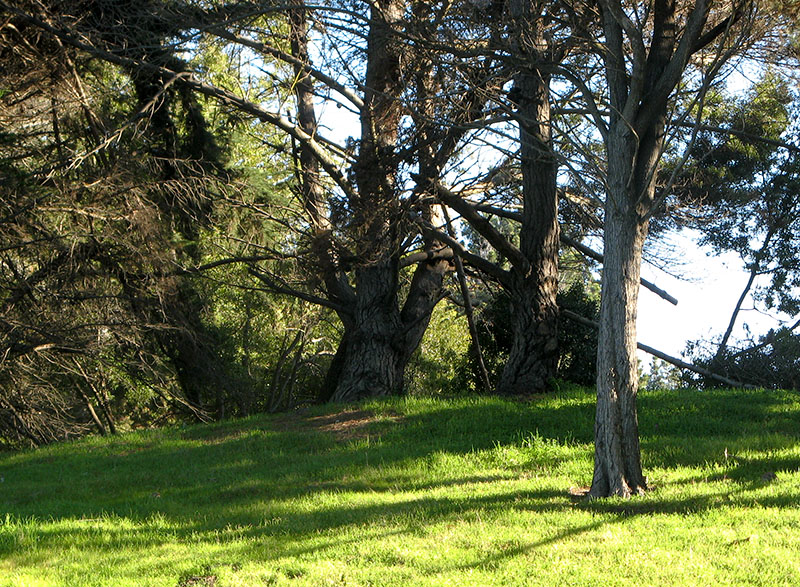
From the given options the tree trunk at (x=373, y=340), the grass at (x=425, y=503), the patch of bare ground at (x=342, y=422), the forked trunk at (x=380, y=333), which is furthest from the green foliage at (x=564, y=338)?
the patch of bare ground at (x=342, y=422)

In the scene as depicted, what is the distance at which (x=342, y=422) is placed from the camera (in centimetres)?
1228

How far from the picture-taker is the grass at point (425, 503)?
241 inches

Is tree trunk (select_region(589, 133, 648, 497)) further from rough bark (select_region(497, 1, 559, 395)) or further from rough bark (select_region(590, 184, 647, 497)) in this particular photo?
rough bark (select_region(497, 1, 559, 395))

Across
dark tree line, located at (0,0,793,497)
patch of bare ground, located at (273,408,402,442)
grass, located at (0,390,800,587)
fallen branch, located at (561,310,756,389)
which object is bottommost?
grass, located at (0,390,800,587)

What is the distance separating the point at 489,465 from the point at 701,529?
3.22m

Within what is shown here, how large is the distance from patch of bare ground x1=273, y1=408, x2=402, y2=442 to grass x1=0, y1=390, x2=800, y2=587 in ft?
0.16

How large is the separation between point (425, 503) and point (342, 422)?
4.52m

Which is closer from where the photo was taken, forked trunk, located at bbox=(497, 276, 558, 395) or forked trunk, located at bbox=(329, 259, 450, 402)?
forked trunk, located at bbox=(497, 276, 558, 395)

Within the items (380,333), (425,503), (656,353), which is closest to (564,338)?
(656,353)

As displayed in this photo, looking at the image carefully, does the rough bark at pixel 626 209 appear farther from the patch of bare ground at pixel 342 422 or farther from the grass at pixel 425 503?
the patch of bare ground at pixel 342 422

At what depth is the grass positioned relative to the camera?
20.1 feet

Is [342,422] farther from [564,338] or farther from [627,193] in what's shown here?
[627,193]

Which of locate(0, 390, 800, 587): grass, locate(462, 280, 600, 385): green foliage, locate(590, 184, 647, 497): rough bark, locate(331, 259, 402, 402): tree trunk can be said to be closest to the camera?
locate(0, 390, 800, 587): grass

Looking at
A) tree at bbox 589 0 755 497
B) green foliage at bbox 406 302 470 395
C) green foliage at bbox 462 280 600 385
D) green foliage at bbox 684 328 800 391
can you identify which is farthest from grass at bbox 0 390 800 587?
green foliage at bbox 406 302 470 395
